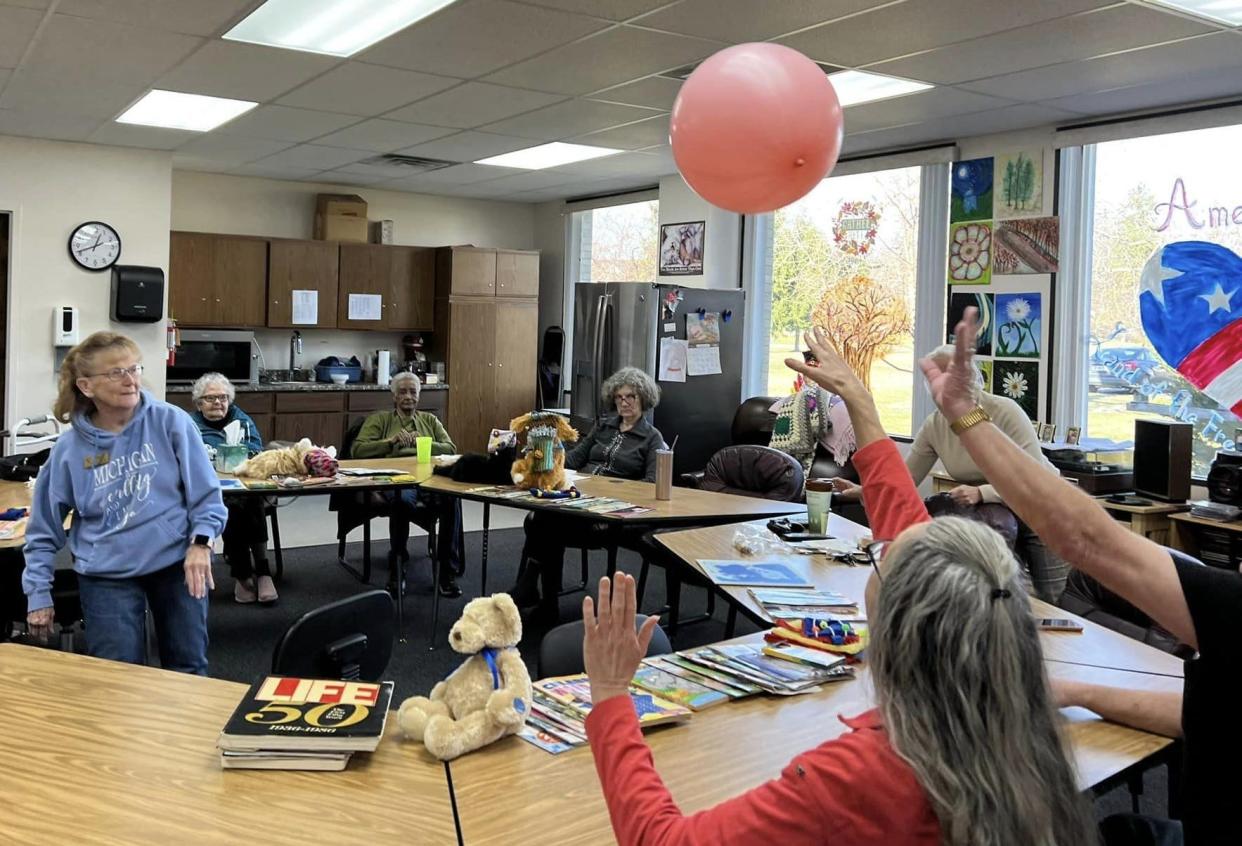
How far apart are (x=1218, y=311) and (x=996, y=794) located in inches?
194

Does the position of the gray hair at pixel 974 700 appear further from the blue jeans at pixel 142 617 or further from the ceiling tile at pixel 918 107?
the ceiling tile at pixel 918 107

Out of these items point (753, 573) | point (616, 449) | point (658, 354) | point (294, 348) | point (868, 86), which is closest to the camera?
point (753, 573)

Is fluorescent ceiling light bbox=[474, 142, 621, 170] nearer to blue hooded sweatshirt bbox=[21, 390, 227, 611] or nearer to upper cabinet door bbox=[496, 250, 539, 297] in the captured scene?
upper cabinet door bbox=[496, 250, 539, 297]

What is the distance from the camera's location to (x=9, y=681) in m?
2.16

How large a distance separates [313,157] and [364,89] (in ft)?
8.62

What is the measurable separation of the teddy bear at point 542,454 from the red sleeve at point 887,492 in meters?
2.92

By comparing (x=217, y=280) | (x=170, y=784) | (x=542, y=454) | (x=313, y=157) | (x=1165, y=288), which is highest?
(x=313, y=157)

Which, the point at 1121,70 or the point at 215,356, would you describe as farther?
the point at 215,356

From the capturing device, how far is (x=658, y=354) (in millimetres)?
7551

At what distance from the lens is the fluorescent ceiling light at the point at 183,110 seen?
5.86 meters

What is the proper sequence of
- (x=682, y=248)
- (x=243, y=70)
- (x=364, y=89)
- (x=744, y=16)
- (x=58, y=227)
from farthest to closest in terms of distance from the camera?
(x=682, y=248) < (x=58, y=227) < (x=364, y=89) < (x=243, y=70) < (x=744, y=16)

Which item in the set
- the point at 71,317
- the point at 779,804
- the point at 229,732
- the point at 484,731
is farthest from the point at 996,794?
the point at 71,317

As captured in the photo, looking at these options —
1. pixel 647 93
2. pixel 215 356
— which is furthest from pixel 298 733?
pixel 215 356

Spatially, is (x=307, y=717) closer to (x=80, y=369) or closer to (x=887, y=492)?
(x=887, y=492)
